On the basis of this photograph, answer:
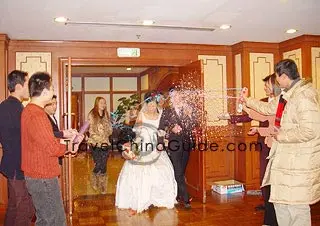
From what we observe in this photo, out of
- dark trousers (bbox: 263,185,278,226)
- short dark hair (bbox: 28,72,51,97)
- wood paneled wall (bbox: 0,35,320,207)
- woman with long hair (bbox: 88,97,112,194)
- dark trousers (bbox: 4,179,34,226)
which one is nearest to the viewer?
short dark hair (bbox: 28,72,51,97)

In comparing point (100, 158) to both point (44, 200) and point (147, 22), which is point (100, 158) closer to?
point (147, 22)

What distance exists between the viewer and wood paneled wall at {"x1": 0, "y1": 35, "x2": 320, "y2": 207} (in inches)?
184

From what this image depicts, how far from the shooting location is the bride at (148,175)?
4.13m

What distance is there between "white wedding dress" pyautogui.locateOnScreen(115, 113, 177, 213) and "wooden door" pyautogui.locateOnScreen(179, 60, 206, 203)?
392 millimetres

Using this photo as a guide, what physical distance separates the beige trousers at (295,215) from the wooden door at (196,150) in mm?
2042

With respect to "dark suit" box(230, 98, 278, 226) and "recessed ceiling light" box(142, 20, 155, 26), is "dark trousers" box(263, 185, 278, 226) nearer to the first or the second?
"dark suit" box(230, 98, 278, 226)

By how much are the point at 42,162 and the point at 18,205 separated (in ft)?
2.16

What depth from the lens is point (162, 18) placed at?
367 centimetres

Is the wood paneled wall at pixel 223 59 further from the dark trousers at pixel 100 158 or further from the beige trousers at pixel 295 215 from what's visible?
the beige trousers at pixel 295 215

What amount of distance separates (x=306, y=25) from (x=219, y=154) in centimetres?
217

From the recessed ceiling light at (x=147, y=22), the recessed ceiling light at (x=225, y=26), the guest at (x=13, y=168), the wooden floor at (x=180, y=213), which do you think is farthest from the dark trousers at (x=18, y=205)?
the recessed ceiling light at (x=225, y=26)

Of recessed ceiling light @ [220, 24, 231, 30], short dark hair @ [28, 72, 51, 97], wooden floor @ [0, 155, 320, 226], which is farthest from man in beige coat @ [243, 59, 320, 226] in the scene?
recessed ceiling light @ [220, 24, 231, 30]

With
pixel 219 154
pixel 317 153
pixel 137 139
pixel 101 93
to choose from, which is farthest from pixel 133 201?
pixel 101 93

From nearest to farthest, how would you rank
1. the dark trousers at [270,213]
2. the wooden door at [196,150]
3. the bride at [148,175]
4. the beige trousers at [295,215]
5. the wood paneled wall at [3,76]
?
the beige trousers at [295,215], the dark trousers at [270,213], the bride at [148,175], the wood paneled wall at [3,76], the wooden door at [196,150]
